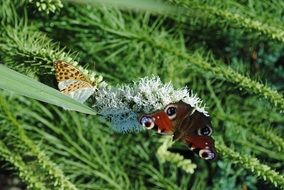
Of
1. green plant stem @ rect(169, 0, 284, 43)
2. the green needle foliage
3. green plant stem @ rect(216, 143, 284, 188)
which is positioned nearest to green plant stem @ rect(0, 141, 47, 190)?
the green needle foliage

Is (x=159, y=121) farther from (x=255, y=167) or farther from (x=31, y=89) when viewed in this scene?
(x=255, y=167)

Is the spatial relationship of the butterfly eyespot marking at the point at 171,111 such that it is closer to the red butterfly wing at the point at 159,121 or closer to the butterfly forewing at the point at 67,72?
the red butterfly wing at the point at 159,121

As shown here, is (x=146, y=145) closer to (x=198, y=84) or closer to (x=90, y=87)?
(x=198, y=84)

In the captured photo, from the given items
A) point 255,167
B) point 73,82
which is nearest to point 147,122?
point 73,82

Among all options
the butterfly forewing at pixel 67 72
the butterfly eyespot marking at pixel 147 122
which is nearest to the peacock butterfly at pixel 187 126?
the butterfly eyespot marking at pixel 147 122

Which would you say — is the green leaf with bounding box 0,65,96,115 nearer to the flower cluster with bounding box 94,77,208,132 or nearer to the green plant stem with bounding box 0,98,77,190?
the flower cluster with bounding box 94,77,208,132

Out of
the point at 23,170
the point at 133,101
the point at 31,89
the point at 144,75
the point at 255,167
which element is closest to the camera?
the point at 31,89
